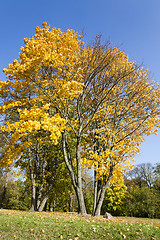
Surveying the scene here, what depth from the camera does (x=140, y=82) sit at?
30.6 feet

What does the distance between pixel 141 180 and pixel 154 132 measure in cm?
3285

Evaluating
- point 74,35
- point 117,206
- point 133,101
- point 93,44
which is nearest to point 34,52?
point 74,35

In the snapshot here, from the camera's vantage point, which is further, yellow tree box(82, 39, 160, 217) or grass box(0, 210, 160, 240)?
yellow tree box(82, 39, 160, 217)

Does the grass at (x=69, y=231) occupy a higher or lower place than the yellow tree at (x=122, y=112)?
lower

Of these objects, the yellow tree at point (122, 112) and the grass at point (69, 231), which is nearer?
the grass at point (69, 231)

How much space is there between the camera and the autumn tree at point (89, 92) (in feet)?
23.8

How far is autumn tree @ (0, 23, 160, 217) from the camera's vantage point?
725 cm

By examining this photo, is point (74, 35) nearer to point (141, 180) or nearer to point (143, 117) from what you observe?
point (143, 117)

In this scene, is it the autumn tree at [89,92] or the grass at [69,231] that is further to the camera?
the autumn tree at [89,92]

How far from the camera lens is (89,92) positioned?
31.9 feet

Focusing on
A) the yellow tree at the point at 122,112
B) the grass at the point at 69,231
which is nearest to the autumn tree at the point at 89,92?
the yellow tree at the point at 122,112

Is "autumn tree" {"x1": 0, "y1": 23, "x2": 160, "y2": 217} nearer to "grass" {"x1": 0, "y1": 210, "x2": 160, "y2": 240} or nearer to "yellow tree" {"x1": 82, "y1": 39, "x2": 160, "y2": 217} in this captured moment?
"yellow tree" {"x1": 82, "y1": 39, "x2": 160, "y2": 217}

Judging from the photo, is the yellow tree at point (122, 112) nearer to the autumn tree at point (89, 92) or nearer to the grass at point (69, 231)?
the autumn tree at point (89, 92)

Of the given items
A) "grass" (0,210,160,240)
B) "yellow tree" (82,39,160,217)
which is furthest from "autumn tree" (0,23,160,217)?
"grass" (0,210,160,240)
